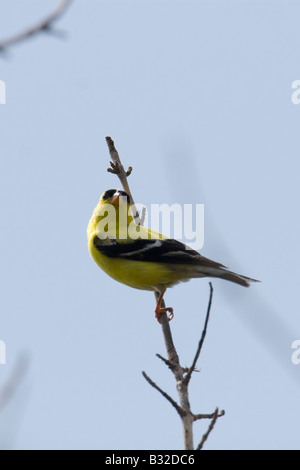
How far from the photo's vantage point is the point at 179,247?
560cm

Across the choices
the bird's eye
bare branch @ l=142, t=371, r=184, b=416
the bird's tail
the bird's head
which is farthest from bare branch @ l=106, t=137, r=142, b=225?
bare branch @ l=142, t=371, r=184, b=416

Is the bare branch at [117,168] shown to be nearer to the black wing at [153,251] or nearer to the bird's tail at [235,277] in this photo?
the black wing at [153,251]

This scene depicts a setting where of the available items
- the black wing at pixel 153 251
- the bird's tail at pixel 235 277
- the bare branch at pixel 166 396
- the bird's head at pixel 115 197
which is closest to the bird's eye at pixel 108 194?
the bird's head at pixel 115 197

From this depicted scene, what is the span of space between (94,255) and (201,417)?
9.81 feet

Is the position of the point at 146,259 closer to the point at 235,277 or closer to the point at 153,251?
the point at 153,251

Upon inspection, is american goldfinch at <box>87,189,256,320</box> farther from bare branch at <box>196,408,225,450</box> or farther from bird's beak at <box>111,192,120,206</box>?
bare branch at <box>196,408,225,450</box>

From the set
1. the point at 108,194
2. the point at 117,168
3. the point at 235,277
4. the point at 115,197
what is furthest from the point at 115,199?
the point at 235,277

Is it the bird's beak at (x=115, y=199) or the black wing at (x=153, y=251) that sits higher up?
the bird's beak at (x=115, y=199)

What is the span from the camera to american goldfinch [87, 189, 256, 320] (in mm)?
5449

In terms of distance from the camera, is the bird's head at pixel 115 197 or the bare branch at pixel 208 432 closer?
the bare branch at pixel 208 432

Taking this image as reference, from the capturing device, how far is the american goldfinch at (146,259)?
5.45 m

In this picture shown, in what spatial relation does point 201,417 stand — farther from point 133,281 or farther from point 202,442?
point 133,281

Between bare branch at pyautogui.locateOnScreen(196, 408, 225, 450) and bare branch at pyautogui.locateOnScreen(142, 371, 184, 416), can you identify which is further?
bare branch at pyautogui.locateOnScreen(142, 371, 184, 416)
